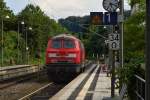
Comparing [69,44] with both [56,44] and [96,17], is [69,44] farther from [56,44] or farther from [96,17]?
[96,17]

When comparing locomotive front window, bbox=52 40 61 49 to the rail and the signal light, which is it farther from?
the signal light

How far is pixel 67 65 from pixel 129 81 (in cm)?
2318

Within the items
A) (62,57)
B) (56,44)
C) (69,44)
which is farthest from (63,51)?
(69,44)

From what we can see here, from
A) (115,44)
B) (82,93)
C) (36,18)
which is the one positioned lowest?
(82,93)

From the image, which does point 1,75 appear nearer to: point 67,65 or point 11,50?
point 67,65

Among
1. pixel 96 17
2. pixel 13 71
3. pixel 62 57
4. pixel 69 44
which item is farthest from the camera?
pixel 13 71

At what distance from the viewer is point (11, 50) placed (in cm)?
9294

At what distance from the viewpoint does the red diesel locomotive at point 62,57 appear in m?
37.7

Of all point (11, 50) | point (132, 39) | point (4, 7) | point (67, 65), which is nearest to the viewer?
point (67, 65)

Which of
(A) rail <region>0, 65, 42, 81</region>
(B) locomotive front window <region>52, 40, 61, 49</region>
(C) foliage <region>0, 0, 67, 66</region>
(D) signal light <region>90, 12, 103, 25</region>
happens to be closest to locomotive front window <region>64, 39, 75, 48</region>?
(B) locomotive front window <region>52, 40, 61, 49</region>

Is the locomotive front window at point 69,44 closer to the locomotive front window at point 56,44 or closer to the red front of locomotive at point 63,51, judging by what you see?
the red front of locomotive at point 63,51

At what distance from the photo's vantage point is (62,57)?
38.5 meters

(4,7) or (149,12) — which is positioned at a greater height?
(4,7)

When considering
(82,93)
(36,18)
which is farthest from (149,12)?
(36,18)
